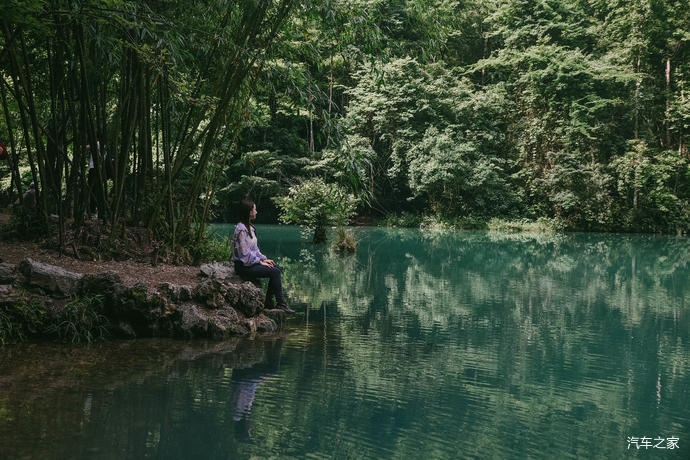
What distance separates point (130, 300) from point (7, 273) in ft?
3.25

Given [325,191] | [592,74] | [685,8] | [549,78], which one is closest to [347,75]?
[549,78]

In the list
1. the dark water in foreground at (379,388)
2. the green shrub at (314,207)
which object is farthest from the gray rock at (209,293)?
the green shrub at (314,207)

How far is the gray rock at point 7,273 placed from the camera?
15.3 ft

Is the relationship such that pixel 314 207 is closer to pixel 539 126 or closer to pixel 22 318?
pixel 22 318

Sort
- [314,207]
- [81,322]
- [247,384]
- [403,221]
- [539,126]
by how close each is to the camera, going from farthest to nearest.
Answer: [403,221], [539,126], [314,207], [81,322], [247,384]

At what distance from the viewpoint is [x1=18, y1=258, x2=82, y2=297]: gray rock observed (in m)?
4.74

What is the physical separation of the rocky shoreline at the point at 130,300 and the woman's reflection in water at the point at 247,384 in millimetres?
674

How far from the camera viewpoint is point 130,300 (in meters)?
4.82

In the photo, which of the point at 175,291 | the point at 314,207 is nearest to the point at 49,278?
the point at 175,291

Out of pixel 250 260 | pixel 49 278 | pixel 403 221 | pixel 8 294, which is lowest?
pixel 8 294

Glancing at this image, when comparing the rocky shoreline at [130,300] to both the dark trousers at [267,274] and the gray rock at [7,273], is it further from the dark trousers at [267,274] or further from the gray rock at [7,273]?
the dark trousers at [267,274]

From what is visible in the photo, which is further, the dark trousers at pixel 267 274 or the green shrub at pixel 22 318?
the dark trousers at pixel 267 274

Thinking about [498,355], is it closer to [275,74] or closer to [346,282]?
[275,74]

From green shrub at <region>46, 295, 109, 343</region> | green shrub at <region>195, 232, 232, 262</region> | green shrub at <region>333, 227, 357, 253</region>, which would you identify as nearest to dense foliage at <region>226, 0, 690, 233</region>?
green shrub at <region>333, 227, 357, 253</region>
